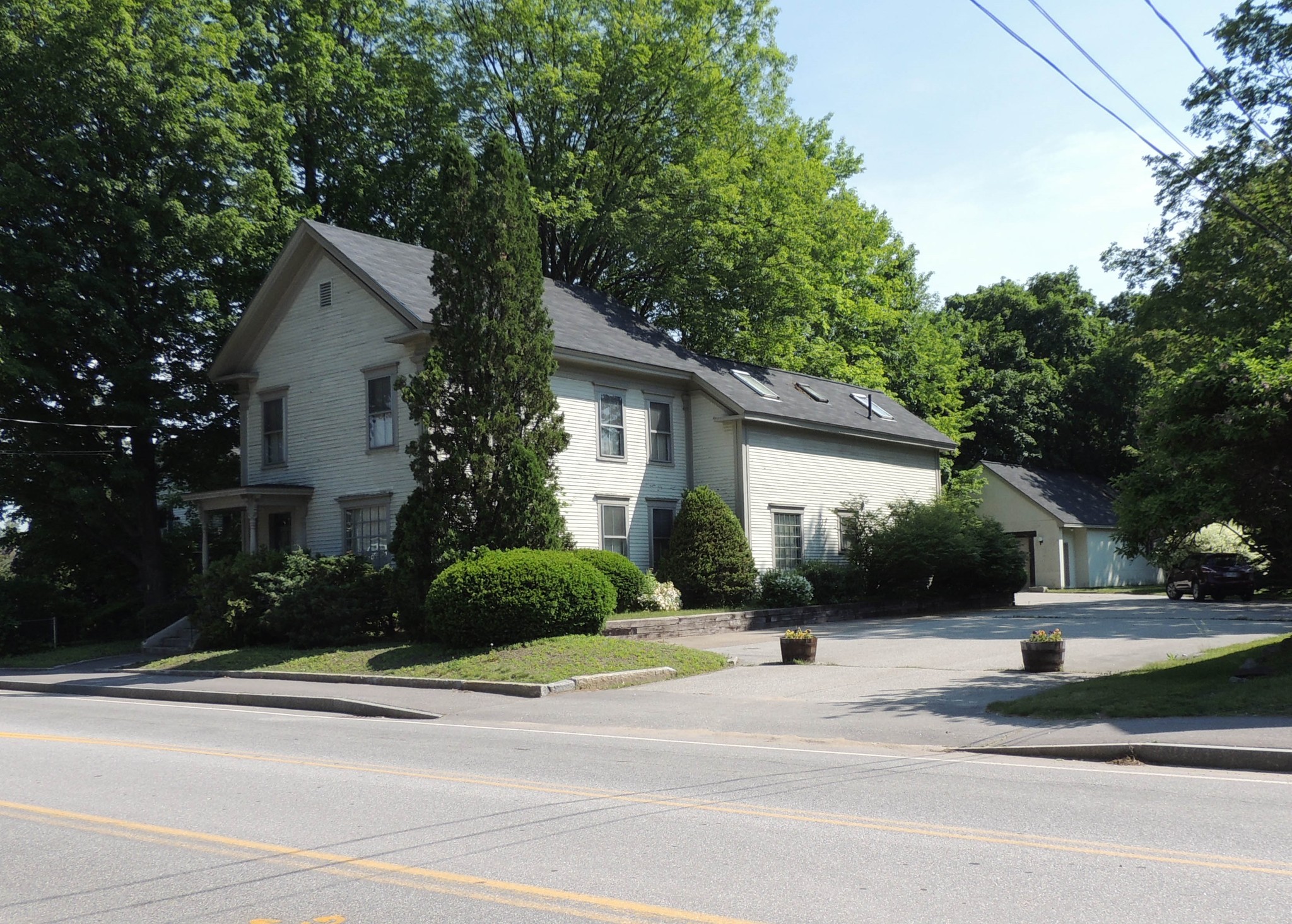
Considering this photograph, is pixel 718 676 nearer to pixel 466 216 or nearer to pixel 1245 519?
A: pixel 1245 519

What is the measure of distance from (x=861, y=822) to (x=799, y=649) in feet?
35.1

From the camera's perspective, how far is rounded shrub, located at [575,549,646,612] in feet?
81.1

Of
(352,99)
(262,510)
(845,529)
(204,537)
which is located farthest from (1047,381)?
(204,537)

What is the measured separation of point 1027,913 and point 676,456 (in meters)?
24.9

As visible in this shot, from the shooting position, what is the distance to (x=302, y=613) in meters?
21.4

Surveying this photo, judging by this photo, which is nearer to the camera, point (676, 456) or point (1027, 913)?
point (1027, 913)

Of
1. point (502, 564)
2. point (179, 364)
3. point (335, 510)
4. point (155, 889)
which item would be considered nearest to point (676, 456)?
point (335, 510)

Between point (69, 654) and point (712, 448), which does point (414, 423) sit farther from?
point (69, 654)

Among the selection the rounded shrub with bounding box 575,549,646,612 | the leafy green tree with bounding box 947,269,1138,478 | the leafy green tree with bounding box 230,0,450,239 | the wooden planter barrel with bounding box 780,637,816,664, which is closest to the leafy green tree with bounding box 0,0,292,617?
the leafy green tree with bounding box 230,0,450,239

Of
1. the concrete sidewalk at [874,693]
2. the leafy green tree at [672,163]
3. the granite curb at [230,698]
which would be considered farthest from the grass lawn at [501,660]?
the leafy green tree at [672,163]

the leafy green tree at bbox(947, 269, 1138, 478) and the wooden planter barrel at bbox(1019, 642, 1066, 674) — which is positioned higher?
the leafy green tree at bbox(947, 269, 1138, 478)

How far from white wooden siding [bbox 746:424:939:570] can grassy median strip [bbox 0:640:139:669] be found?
630 inches

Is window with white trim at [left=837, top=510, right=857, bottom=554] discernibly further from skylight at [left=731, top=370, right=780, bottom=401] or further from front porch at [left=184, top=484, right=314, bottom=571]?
front porch at [left=184, top=484, right=314, bottom=571]

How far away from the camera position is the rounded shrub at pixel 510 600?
60.7 ft
